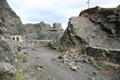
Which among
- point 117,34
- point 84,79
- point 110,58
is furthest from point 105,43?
point 84,79

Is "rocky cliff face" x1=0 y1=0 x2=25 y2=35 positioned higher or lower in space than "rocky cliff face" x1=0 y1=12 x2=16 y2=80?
higher

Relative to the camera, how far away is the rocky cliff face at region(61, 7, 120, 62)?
8511mm

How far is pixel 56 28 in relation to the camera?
2627 cm

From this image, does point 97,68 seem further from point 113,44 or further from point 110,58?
point 113,44

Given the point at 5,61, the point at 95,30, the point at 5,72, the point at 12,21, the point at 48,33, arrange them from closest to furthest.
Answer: the point at 5,72 < the point at 5,61 < the point at 95,30 < the point at 12,21 < the point at 48,33

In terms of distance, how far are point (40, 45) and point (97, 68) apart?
10427mm

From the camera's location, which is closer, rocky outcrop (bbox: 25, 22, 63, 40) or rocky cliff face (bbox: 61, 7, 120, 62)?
rocky cliff face (bbox: 61, 7, 120, 62)

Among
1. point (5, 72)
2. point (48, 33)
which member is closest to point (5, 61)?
point (5, 72)

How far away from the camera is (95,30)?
1014 cm

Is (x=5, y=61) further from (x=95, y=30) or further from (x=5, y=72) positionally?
(x=95, y=30)

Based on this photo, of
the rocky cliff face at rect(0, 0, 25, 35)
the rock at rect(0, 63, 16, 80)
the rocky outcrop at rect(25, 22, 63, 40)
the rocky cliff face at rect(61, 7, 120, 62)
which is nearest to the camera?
the rock at rect(0, 63, 16, 80)

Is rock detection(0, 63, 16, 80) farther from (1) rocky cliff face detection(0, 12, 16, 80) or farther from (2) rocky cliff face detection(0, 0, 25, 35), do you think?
(2) rocky cliff face detection(0, 0, 25, 35)

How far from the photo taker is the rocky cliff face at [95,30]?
335 inches

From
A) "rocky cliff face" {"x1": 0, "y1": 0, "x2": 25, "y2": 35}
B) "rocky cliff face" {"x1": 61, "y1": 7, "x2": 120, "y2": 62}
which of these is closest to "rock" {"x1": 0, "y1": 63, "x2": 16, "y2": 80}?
"rocky cliff face" {"x1": 61, "y1": 7, "x2": 120, "y2": 62}
